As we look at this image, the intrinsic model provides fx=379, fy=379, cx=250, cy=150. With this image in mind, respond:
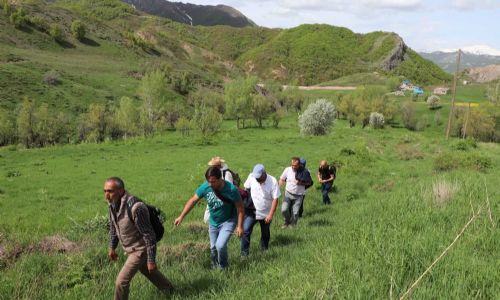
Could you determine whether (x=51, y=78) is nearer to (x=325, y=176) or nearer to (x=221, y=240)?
(x=325, y=176)

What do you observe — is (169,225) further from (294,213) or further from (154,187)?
(154,187)

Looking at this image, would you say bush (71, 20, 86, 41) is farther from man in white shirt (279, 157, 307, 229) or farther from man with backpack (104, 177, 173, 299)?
man with backpack (104, 177, 173, 299)

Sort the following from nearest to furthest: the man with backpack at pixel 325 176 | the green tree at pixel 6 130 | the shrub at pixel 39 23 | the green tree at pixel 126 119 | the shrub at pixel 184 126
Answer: the man with backpack at pixel 325 176, the green tree at pixel 6 130, the green tree at pixel 126 119, the shrub at pixel 184 126, the shrub at pixel 39 23

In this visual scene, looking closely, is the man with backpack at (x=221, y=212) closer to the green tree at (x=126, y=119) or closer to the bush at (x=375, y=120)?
the green tree at (x=126, y=119)

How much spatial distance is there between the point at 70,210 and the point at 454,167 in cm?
2117

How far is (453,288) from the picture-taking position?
13.6ft

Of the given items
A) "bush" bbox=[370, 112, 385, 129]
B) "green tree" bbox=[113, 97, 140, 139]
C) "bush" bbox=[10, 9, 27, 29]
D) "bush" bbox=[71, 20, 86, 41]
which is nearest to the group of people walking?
"green tree" bbox=[113, 97, 140, 139]

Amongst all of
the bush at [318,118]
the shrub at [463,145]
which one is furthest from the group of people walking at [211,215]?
the bush at [318,118]

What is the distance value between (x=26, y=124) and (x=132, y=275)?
6454 centimetres

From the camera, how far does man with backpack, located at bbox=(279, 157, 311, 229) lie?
11.2 metres

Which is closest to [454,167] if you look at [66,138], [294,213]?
[294,213]

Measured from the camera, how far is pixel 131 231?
18.7 ft

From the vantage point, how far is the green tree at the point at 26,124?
5991 centimetres

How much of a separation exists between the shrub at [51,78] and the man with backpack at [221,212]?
94826mm
